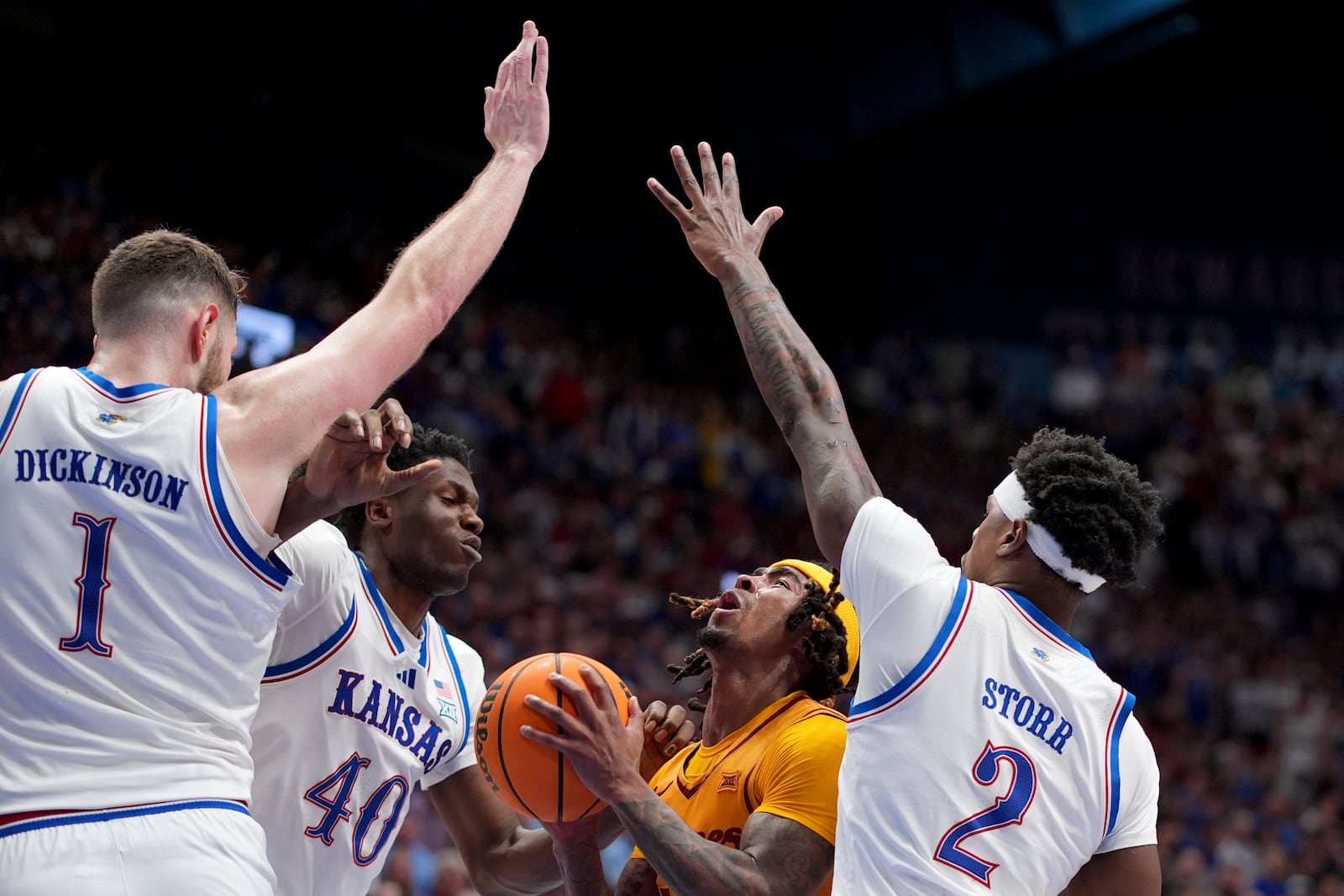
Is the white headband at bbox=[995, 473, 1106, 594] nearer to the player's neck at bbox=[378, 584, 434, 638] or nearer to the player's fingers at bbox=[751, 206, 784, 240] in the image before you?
the player's fingers at bbox=[751, 206, 784, 240]

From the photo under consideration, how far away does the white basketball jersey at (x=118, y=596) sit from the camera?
2.86m

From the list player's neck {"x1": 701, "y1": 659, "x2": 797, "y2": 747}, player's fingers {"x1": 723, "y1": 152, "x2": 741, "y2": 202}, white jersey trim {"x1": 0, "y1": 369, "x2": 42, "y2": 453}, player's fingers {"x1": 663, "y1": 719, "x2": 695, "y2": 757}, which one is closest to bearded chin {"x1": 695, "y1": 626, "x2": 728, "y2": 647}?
player's neck {"x1": 701, "y1": 659, "x2": 797, "y2": 747}

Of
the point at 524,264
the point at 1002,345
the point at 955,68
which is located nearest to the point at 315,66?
the point at 524,264

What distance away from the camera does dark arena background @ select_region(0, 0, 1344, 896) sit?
46.8 feet

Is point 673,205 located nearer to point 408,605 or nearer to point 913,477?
point 408,605

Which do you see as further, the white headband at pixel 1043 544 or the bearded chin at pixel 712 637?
the bearded chin at pixel 712 637

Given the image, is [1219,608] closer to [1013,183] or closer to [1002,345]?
[1002,345]

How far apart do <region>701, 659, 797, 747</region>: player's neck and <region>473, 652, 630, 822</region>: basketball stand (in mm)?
423

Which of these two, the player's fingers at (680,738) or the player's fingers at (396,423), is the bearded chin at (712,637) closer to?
the player's fingers at (680,738)

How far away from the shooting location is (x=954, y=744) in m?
3.46

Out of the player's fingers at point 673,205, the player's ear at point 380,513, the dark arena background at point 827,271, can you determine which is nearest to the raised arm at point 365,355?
the player's fingers at point 673,205

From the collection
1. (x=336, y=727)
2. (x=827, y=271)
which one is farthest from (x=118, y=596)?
(x=827, y=271)

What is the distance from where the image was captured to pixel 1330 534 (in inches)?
806

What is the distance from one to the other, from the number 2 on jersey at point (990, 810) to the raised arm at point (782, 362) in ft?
2.22
